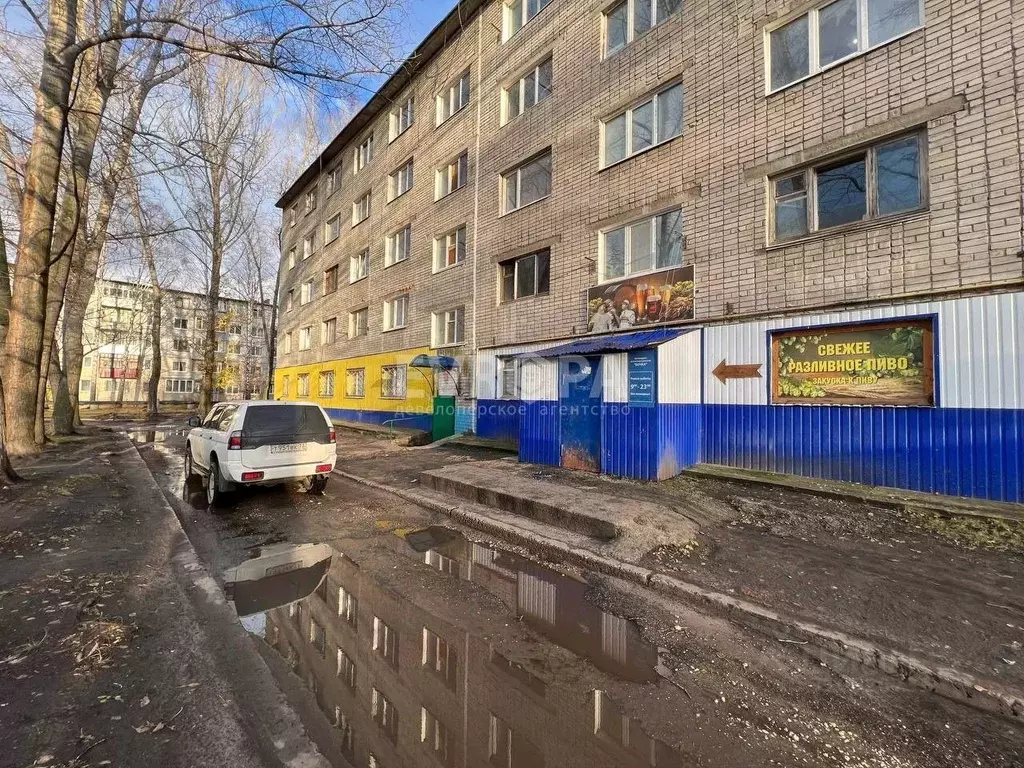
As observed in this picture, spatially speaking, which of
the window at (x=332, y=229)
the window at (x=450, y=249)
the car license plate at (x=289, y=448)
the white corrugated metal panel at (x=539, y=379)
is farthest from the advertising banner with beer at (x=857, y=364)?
the window at (x=332, y=229)

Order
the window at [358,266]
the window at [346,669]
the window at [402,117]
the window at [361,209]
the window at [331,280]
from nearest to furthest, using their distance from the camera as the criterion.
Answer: the window at [346,669] < the window at [402,117] < the window at [358,266] < the window at [361,209] < the window at [331,280]

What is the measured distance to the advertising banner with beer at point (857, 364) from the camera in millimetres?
6500

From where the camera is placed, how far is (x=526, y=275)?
13.1 m

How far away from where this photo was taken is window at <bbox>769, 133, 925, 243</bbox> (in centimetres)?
684

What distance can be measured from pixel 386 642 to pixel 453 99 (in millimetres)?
18534

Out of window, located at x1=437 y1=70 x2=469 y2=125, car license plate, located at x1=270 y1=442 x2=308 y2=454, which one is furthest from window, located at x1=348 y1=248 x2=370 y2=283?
car license plate, located at x1=270 y1=442 x2=308 y2=454

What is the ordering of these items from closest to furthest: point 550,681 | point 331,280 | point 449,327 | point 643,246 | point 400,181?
point 550,681
point 643,246
point 449,327
point 400,181
point 331,280

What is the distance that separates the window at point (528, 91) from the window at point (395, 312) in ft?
25.3

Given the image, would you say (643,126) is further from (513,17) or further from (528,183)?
(513,17)

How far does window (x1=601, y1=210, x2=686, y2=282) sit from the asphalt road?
23.9ft

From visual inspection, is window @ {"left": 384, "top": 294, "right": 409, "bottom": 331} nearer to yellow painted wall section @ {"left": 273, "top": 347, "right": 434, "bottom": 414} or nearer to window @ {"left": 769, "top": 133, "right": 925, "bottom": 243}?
yellow painted wall section @ {"left": 273, "top": 347, "right": 434, "bottom": 414}

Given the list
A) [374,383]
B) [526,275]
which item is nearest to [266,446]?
[526,275]

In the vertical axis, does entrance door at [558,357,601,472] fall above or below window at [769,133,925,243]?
below

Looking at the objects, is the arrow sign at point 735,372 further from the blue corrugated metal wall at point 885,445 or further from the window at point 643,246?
the window at point 643,246
